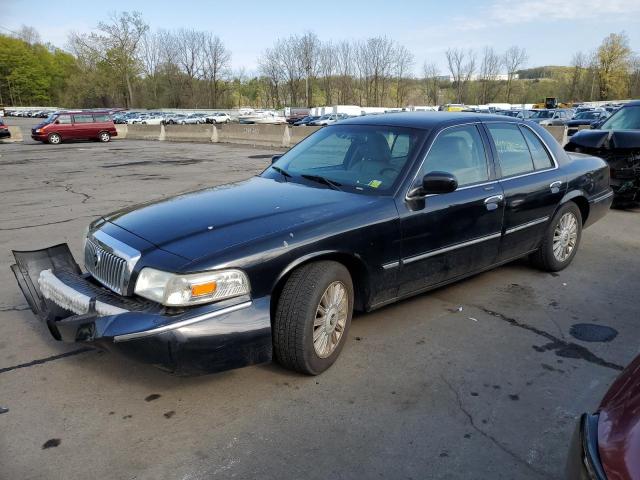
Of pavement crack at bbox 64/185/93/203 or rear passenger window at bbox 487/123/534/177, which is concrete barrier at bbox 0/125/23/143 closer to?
pavement crack at bbox 64/185/93/203

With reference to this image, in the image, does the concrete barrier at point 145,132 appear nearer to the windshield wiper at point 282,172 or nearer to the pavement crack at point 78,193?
the pavement crack at point 78,193

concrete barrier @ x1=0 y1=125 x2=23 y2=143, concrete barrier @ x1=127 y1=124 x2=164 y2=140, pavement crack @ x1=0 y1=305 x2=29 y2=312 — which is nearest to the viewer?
pavement crack @ x1=0 y1=305 x2=29 y2=312

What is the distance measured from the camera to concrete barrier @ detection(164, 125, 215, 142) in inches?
1105

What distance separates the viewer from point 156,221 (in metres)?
3.43

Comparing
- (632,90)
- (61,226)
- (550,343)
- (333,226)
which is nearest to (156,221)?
(333,226)

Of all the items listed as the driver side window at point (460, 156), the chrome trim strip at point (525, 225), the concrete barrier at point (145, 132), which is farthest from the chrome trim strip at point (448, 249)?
the concrete barrier at point (145, 132)

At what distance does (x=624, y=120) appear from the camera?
954 centimetres

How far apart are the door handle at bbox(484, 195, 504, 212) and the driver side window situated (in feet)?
0.56

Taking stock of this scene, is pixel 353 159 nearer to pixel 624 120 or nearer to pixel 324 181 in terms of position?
pixel 324 181

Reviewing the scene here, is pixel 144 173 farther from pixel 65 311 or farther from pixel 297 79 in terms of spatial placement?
pixel 297 79

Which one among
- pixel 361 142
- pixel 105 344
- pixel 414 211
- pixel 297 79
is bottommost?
pixel 105 344

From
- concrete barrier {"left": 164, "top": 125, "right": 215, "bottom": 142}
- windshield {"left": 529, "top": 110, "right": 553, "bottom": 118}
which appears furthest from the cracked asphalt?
windshield {"left": 529, "top": 110, "right": 553, "bottom": 118}

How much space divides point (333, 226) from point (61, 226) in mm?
5824

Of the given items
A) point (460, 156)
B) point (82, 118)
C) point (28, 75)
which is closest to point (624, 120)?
point (460, 156)
